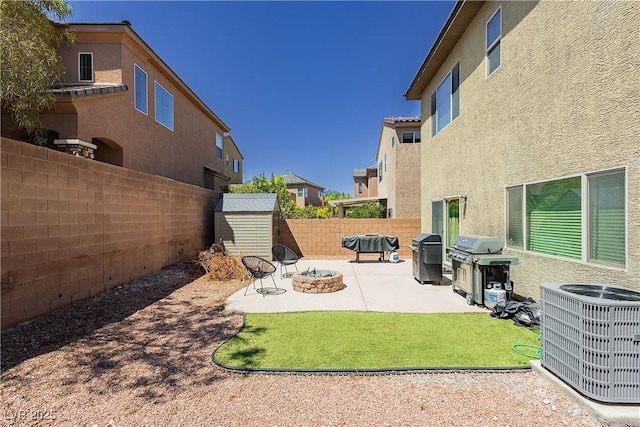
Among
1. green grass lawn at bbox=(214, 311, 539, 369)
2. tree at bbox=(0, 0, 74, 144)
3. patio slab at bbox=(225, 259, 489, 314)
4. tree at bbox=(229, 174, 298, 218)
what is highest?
tree at bbox=(0, 0, 74, 144)

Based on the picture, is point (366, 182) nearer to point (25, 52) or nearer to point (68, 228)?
point (25, 52)

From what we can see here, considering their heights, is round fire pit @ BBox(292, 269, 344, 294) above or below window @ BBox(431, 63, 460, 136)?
below

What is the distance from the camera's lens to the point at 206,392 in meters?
3.50

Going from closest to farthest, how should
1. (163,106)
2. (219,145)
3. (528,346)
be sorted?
(528,346) < (163,106) < (219,145)

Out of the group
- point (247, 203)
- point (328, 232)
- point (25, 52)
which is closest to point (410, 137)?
point (328, 232)

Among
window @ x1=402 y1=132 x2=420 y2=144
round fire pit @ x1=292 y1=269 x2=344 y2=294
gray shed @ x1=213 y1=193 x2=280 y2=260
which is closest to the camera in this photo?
round fire pit @ x1=292 y1=269 x2=344 y2=294

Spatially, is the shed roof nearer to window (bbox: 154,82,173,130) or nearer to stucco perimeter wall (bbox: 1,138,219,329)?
stucco perimeter wall (bbox: 1,138,219,329)

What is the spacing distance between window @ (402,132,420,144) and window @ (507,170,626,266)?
1283cm

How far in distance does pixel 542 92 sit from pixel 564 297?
172 inches

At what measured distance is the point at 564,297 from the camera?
137 inches

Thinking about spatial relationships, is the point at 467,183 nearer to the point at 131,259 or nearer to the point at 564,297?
the point at 564,297

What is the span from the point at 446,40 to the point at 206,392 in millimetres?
10982

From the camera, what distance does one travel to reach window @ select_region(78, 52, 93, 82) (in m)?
11.7

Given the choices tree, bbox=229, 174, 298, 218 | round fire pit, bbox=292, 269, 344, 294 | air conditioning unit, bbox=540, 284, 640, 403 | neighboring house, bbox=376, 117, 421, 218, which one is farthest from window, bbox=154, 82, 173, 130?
air conditioning unit, bbox=540, 284, 640, 403
